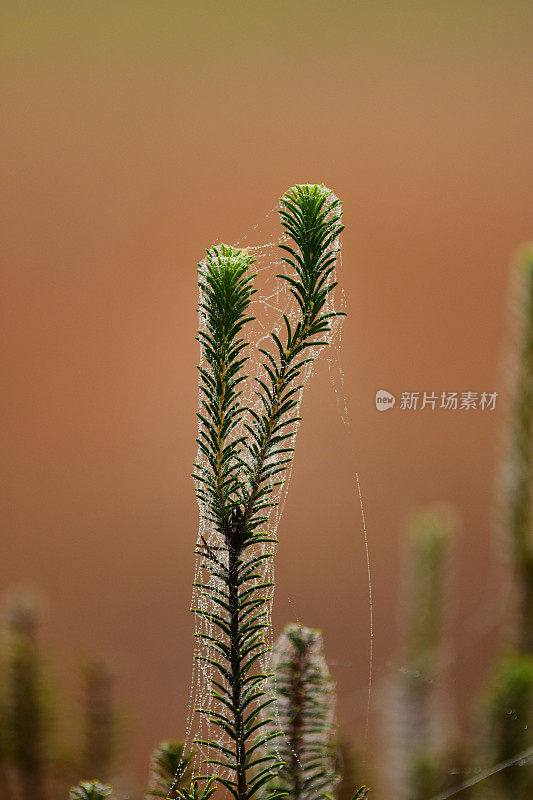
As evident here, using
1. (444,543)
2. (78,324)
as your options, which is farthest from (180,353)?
(444,543)

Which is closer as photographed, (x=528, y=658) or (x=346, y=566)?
(x=528, y=658)

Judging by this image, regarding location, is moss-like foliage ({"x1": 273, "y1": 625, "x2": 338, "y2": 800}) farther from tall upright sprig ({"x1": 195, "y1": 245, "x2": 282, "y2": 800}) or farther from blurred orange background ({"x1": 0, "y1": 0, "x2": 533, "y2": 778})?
blurred orange background ({"x1": 0, "y1": 0, "x2": 533, "y2": 778})

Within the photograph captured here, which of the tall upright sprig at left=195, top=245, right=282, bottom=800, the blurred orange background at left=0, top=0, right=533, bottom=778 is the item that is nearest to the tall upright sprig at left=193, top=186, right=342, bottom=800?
the tall upright sprig at left=195, top=245, right=282, bottom=800

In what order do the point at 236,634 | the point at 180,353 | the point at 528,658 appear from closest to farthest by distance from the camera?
1. the point at 236,634
2. the point at 528,658
3. the point at 180,353

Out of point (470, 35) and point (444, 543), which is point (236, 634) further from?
point (470, 35)

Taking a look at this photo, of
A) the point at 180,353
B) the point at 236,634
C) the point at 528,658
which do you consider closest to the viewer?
→ the point at 236,634

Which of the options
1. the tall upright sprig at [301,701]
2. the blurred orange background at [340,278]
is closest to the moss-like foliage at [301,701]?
the tall upright sprig at [301,701]

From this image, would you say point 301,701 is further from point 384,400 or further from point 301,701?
point 384,400

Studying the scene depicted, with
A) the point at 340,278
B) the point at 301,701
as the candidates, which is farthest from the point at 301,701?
the point at 340,278

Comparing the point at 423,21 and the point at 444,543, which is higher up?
the point at 423,21

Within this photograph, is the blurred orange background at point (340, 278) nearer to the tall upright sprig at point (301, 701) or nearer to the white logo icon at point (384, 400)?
the white logo icon at point (384, 400)
